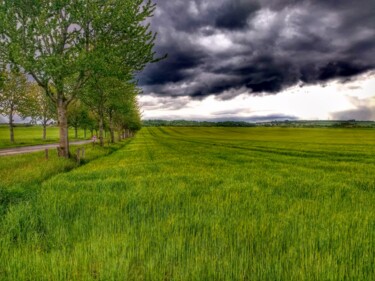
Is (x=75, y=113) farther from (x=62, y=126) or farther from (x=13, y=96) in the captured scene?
(x=62, y=126)

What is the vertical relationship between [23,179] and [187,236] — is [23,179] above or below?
below

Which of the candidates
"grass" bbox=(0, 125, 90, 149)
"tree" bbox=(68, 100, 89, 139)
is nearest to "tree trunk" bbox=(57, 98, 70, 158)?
"grass" bbox=(0, 125, 90, 149)

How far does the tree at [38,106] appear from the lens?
2023 inches

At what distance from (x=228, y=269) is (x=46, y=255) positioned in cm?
318

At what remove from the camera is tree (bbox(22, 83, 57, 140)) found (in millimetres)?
51375

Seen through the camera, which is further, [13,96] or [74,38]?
[13,96]

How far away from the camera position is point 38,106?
58.3 metres

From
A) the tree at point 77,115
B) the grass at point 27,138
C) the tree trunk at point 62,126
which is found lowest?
the grass at point 27,138

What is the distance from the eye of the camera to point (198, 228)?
5691mm

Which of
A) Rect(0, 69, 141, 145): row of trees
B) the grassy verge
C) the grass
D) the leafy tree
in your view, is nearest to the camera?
the grassy verge

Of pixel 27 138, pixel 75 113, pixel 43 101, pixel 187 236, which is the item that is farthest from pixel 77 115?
pixel 187 236

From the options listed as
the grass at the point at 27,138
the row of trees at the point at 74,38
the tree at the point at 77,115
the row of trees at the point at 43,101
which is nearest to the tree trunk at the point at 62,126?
the row of trees at the point at 74,38

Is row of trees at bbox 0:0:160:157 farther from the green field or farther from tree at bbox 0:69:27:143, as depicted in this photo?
tree at bbox 0:69:27:143

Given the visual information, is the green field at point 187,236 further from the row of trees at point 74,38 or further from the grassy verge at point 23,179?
the row of trees at point 74,38
